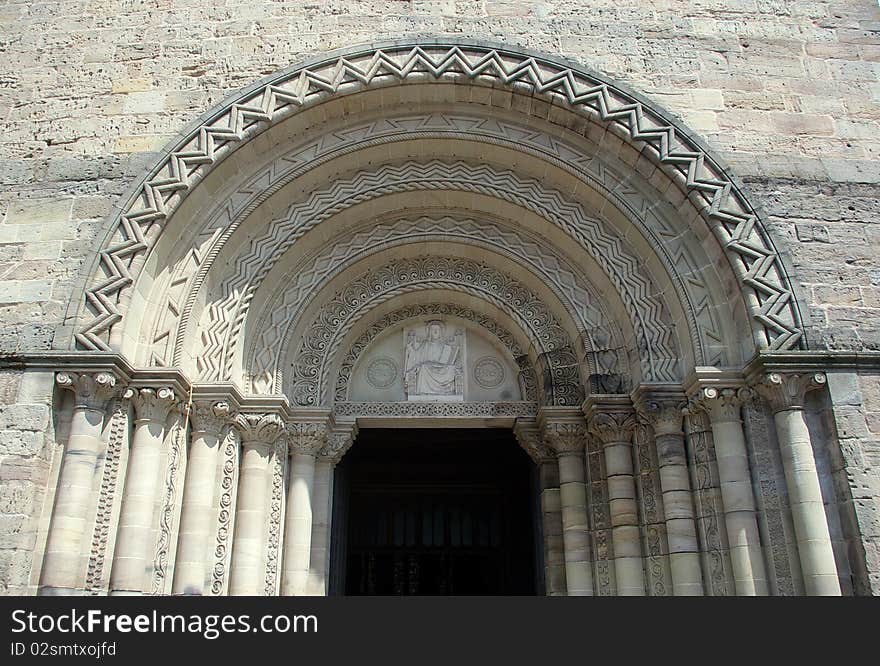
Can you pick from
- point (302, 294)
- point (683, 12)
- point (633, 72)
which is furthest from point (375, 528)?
point (683, 12)

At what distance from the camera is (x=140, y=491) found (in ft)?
18.1

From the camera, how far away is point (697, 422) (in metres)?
6.04

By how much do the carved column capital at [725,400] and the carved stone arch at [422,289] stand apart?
1.31 meters

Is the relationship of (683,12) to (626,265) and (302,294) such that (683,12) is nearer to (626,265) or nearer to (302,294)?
(626,265)

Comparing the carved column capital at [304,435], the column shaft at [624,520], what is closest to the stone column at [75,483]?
the carved column capital at [304,435]

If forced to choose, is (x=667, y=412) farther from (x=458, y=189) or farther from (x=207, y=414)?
(x=207, y=414)

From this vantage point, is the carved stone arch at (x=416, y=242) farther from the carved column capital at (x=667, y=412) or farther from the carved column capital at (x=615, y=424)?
the carved column capital at (x=667, y=412)

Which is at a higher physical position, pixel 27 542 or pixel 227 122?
pixel 227 122

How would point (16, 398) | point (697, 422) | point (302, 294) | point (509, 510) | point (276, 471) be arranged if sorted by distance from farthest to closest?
point (509, 510) < point (302, 294) < point (276, 471) < point (697, 422) < point (16, 398)

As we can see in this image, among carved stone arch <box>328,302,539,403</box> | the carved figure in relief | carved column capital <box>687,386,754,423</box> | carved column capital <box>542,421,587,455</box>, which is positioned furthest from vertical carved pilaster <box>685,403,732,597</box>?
the carved figure in relief

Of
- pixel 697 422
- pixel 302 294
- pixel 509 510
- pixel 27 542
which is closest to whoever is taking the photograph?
pixel 27 542

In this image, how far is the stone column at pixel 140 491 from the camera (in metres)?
5.29

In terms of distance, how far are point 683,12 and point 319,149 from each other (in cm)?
395

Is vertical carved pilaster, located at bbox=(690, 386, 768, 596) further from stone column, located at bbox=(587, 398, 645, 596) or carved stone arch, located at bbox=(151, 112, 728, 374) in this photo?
stone column, located at bbox=(587, 398, 645, 596)
